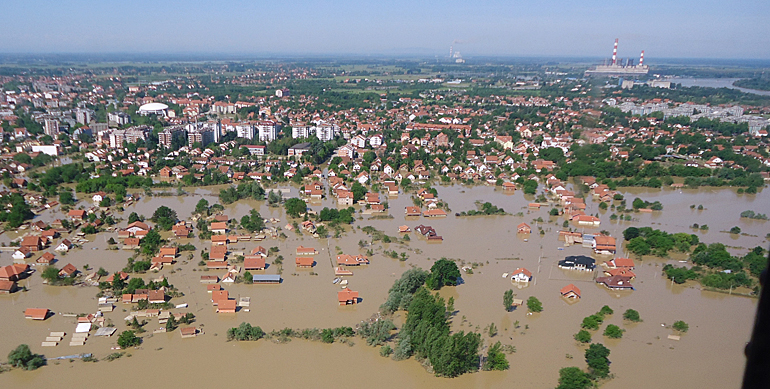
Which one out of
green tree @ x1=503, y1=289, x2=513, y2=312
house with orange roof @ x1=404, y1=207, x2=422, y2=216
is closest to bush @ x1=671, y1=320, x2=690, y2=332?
green tree @ x1=503, y1=289, x2=513, y2=312

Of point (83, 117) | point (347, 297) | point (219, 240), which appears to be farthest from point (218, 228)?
point (83, 117)

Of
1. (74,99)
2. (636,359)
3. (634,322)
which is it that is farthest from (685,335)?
(74,99)

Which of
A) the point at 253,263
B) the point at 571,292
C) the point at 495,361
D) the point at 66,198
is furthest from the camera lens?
the point at 66,198

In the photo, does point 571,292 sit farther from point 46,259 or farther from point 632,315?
point 46,259

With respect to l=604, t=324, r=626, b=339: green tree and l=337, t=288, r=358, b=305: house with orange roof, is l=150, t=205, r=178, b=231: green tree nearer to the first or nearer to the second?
l=337, t=288, r=358, b=305: house with orange roof

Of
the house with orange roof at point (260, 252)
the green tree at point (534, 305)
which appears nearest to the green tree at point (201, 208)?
the house with orange roof at point (260, 252)

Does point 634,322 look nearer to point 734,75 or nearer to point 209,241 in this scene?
point 209,241
